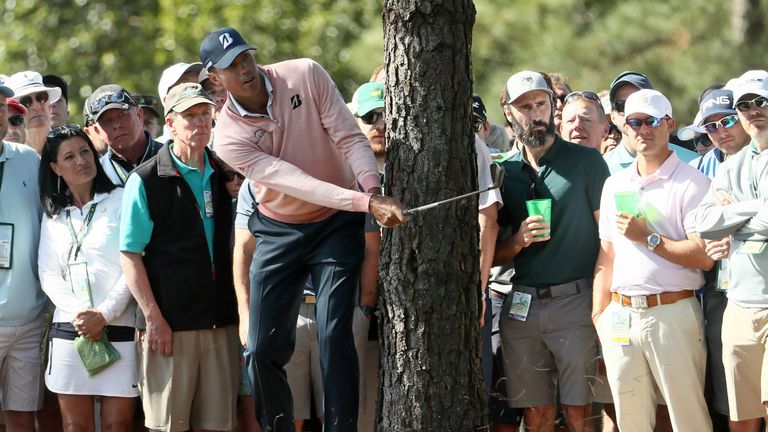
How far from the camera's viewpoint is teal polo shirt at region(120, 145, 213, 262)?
25.6 ft

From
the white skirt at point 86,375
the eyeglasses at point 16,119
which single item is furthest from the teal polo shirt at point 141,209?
the eyeglasses at point 16,119

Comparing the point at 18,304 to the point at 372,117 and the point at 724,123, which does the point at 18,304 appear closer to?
the point at 372,117

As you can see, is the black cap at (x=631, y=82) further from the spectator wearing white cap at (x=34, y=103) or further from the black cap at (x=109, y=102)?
the spectator wearing white cap at (x=34, y=103)

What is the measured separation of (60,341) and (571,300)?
124 inches

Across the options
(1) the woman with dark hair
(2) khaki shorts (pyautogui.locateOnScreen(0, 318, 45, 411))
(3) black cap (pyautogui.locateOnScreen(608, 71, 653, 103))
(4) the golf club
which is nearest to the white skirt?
(1) the woman with dark hair

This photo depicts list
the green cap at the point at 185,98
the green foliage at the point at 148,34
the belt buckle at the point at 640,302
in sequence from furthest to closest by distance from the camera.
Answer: the green foliage at the point at 148,34
the green cap at the point at 185,98
the belt buckle at the point at 640,302

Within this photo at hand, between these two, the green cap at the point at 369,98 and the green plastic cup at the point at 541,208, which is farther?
the green cap at the point at 369,98

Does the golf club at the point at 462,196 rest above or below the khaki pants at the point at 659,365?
above

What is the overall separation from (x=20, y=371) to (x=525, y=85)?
3697mm

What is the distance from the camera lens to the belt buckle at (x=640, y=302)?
738cm

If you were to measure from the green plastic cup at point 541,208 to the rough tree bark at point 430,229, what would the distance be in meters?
1.22

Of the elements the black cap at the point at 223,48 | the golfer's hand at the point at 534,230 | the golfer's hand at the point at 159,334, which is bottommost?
the golfer's hand at the point at 159,334

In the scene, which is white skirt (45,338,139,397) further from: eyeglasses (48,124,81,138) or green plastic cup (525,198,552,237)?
green plastic cup (525,198,552,237)

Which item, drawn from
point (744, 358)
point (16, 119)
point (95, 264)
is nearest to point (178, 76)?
point (16, 119)
